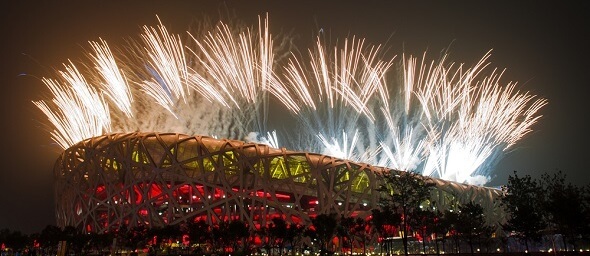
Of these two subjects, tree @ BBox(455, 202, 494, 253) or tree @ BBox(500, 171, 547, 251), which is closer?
tree @ BBox(500, 171, 547, 251)

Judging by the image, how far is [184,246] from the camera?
193 feet

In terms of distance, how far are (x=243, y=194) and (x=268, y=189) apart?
2976 millimetres

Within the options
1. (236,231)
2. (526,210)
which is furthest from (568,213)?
(236,231)

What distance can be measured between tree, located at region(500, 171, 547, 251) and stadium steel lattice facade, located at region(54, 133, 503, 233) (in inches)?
745

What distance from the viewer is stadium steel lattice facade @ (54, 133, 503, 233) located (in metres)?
56.0

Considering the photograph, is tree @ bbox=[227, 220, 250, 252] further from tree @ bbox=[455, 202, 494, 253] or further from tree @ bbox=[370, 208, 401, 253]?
tree @ bbox=[455, 202, 494, 253]

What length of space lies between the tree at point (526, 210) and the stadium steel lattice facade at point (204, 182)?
18928mm

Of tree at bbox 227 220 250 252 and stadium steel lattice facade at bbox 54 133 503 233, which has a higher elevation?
stadium steel lattice facade at bbox 54 133 503 233

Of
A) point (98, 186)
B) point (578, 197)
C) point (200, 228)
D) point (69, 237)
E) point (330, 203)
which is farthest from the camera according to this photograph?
point (98, 186)

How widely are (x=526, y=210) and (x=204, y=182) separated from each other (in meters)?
34.1

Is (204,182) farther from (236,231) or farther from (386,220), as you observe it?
(386,220)

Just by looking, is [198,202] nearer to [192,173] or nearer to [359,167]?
[192,173]

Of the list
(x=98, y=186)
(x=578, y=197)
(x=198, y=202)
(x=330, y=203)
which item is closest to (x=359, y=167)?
(x=330, y=203)

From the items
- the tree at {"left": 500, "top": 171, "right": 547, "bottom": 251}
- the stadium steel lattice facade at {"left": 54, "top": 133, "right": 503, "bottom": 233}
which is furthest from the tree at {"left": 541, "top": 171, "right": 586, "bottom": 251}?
the stadium steel lattice facade at {"left": 54, "top": 133, "right": 503, "bottom": 233}
